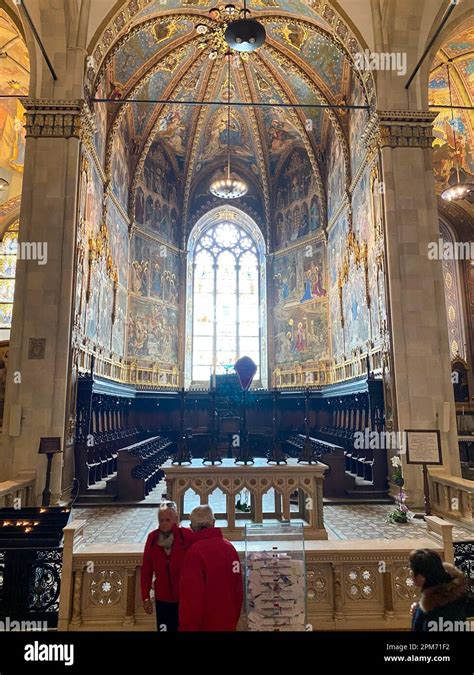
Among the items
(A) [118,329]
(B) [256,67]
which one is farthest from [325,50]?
(A) [118,329]

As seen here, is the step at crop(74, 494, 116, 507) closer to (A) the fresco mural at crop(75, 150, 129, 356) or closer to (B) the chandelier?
(A) the fresco mural at crop(75, 150, 129, 356)

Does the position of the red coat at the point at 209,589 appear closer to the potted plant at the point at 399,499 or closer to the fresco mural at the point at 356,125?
the potted plant at the point at 399,499

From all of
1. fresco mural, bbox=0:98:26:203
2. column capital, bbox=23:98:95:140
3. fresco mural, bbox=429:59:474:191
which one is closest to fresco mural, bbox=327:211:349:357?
fresco mural, bbox=429:59:474:191

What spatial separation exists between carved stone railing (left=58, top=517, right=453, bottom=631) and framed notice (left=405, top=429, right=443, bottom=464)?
180 inches

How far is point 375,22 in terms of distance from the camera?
475 inches

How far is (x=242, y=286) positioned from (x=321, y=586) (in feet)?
64.7

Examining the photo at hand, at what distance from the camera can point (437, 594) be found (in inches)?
106

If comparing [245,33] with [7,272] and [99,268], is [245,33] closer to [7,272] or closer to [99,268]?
[99,268]

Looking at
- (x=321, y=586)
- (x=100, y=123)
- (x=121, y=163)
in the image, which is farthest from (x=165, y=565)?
(x=121, y=163)

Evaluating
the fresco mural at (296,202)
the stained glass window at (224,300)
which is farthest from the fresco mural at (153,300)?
the fresco mural at (296,202)

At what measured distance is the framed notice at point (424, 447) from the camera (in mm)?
8555

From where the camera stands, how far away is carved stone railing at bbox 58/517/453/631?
13.2 feet

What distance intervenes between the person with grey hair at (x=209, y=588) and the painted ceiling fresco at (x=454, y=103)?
15739 mm
